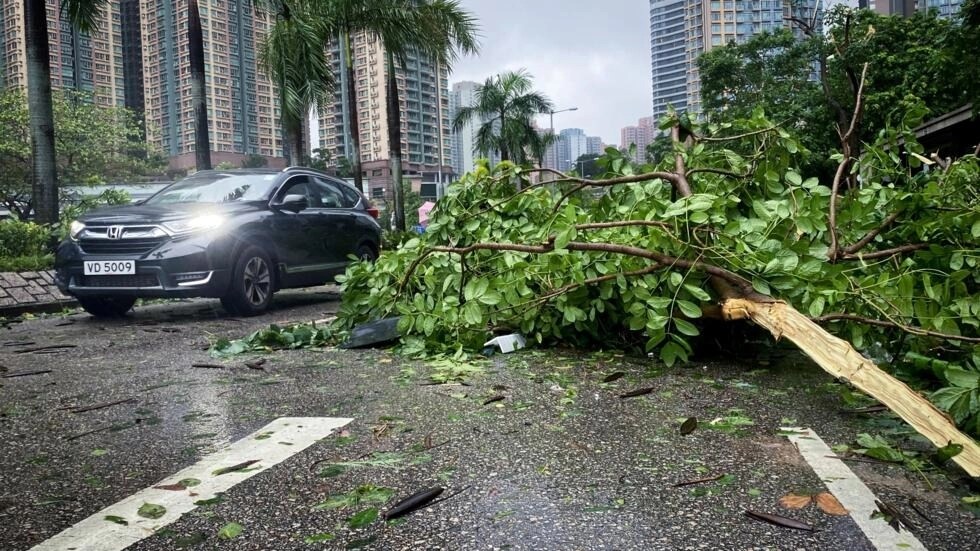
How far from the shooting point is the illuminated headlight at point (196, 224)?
24.5 feet

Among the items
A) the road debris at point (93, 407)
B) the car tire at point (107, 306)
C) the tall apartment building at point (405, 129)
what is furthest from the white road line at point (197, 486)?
the tall apartment building at point (405, 129)

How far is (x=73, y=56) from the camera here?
2018 inches

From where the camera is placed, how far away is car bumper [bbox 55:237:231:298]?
23.9ft

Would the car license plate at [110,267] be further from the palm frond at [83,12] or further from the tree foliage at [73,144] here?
the tree foliage at [73,144]

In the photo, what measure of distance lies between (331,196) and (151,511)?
7.69 meters

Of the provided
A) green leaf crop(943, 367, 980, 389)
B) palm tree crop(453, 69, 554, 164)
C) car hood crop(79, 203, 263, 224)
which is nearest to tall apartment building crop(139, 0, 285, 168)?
palm tree crop(453, 69, 554, 164)

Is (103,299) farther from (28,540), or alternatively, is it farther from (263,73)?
(263,73)

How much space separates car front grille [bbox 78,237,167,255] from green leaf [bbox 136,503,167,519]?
18.2ft

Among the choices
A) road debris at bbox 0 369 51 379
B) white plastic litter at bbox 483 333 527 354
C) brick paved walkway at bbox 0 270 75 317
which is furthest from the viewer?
brick paved walkway at bbox 0 270 75 317

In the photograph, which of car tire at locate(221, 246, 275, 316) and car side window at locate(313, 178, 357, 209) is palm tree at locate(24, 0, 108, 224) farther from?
car tire at locate(221, 246, 275, 316)

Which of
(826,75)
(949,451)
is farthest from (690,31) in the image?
(949,451)

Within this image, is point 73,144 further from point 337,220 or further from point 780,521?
point 780,521

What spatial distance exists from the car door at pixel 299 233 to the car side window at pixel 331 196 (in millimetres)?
151

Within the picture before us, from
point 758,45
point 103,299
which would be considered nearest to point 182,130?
point 758,45
